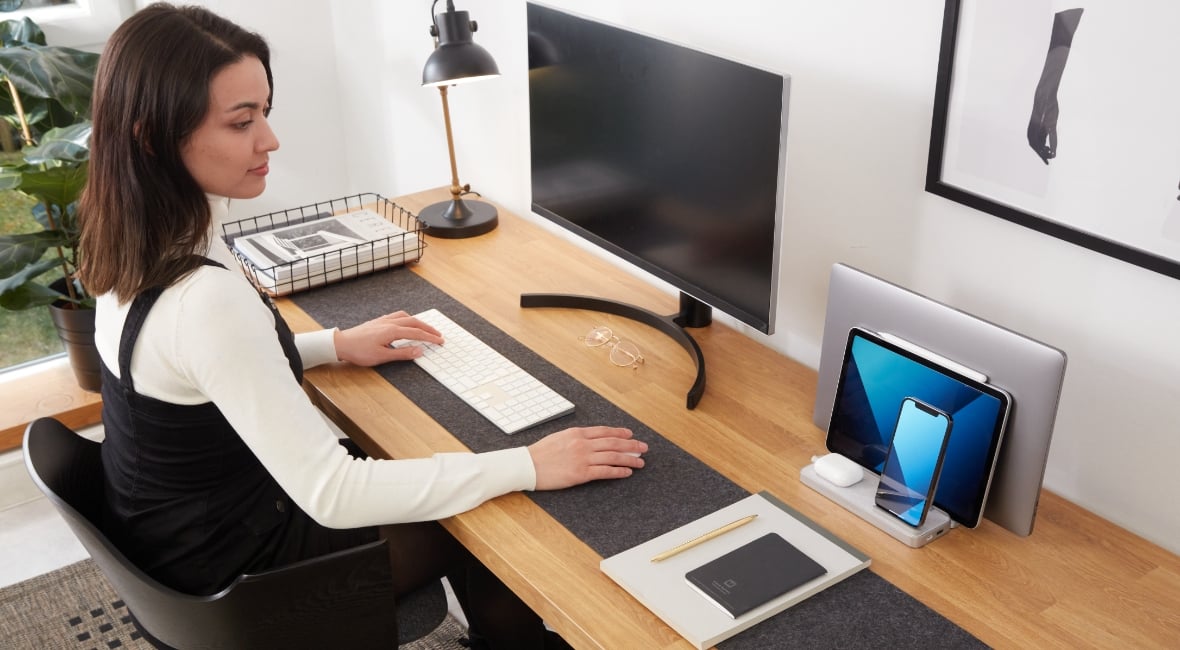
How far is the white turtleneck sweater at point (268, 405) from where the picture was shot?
135cm

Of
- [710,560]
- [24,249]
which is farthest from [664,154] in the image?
[24,249]

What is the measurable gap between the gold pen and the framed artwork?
56 centimetres

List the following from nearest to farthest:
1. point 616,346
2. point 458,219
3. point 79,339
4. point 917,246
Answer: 1. point 917,246
2. point 616,346
3. point 458,219
4. point 79,339

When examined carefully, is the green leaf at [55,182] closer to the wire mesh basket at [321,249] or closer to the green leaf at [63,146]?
the green leaf at [63,146]

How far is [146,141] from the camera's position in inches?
54.5

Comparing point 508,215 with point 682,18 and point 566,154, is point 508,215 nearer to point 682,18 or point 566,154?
point 566,154

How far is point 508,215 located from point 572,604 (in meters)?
1.37

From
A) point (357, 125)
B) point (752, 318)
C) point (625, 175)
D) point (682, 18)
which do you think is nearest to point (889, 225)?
point (752, 318)

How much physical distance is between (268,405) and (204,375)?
9cm

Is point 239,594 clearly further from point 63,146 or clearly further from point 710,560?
point 63,146

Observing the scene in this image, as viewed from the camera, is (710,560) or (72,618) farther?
(72,618)

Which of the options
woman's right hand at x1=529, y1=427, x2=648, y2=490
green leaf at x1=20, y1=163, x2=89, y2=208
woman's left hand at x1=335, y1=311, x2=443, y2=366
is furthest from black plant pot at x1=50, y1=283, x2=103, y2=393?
woman's right hand at x1=529, y1=427, x2=648, y2=490

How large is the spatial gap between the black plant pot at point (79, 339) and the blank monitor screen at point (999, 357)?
2018 millimetres

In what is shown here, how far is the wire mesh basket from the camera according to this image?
2127 millimetres
